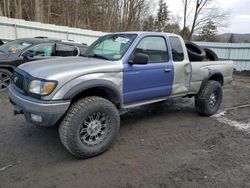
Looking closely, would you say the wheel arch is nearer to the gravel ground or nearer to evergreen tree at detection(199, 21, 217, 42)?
the gravel ground

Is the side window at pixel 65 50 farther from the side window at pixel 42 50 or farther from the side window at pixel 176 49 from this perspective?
the side window at pixel 176 49

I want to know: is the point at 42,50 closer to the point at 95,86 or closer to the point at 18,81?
the point at 18,81

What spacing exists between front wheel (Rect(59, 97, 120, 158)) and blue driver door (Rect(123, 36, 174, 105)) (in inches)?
20.3

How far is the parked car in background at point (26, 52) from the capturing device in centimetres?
701

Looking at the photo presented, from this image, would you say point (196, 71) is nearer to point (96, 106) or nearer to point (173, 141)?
point (173, 141)

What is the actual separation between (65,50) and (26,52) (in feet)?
4.43

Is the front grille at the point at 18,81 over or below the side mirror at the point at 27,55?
below

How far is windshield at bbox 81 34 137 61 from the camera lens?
4158mm

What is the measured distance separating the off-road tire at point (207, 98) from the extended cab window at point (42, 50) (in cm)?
481

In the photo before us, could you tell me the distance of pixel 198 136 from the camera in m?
4.64

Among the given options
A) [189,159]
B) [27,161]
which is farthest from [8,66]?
[189,159]

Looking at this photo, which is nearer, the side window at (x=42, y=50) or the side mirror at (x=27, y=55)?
the side mirror at (x=27, y=55)

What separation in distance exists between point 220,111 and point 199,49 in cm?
183

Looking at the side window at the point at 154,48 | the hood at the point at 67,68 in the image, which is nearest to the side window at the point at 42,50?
the hood at the point at 67,68
